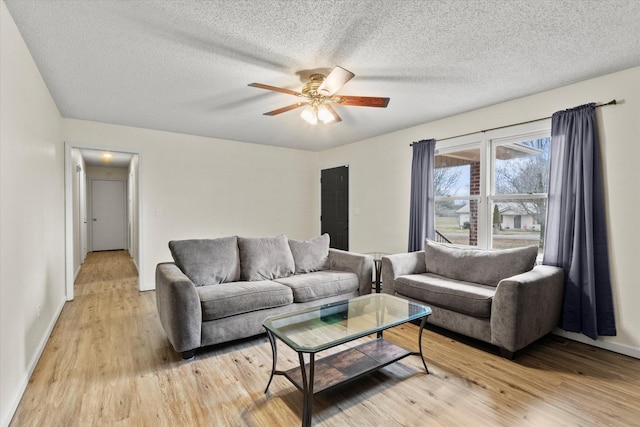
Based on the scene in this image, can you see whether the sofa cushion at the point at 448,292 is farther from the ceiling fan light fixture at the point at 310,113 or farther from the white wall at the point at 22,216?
the white wall at the point at 22,216

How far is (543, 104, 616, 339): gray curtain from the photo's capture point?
2717mm

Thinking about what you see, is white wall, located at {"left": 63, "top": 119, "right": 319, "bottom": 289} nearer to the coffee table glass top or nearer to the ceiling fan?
the ceiling fan

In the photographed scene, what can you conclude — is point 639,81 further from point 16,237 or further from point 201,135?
point 201,135

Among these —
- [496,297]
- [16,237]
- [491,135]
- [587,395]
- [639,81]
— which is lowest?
[587,395]

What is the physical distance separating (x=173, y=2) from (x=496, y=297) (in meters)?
3.06

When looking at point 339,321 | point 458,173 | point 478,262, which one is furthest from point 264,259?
point 458,173

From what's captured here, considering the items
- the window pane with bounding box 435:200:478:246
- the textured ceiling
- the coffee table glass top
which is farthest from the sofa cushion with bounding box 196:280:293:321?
the window pane with bounding box 435:200:478:246

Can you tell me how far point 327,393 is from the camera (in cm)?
205

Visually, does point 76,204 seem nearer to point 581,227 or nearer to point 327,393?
point 327,393

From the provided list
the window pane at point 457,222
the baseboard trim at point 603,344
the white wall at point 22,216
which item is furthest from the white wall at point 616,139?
the white wall at point 22,216

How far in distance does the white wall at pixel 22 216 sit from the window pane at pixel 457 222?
13.7 ft

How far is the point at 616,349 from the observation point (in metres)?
2.67

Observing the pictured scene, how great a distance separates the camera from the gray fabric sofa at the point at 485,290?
8.11ft

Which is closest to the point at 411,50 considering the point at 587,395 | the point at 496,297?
the point at 496,297
